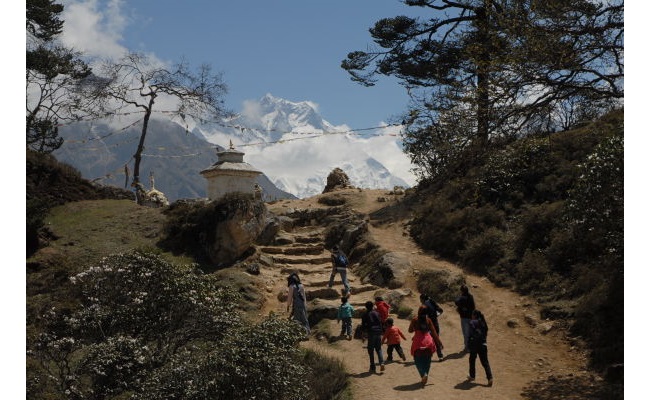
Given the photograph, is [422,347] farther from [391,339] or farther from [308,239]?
[308,239]

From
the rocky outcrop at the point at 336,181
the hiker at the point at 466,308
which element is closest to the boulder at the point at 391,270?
the hiker at the point at 466,308

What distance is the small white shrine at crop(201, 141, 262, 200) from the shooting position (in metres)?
26.4

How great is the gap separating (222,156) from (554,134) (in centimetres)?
1228

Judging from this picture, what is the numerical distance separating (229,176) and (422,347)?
48.4 feet

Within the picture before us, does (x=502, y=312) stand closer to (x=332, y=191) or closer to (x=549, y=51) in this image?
(x=549, y=51)

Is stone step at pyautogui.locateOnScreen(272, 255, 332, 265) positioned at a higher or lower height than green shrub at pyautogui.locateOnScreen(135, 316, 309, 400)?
higher

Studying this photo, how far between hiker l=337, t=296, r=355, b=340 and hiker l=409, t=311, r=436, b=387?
2878 mm

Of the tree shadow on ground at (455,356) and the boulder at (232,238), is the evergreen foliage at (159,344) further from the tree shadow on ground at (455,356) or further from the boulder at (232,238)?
the boulder at (232,238)

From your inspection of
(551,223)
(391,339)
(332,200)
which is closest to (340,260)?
(391,339)

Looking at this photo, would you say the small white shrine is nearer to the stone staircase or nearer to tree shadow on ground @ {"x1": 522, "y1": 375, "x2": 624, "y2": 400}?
the stone staircase

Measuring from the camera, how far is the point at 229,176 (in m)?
26.4

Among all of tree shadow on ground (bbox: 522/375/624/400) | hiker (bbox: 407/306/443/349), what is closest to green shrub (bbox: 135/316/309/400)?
hiker (bbox: 407/306/443/349)

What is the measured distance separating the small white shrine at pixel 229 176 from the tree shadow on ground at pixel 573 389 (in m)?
14.6

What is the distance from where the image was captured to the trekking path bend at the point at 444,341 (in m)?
13.3
